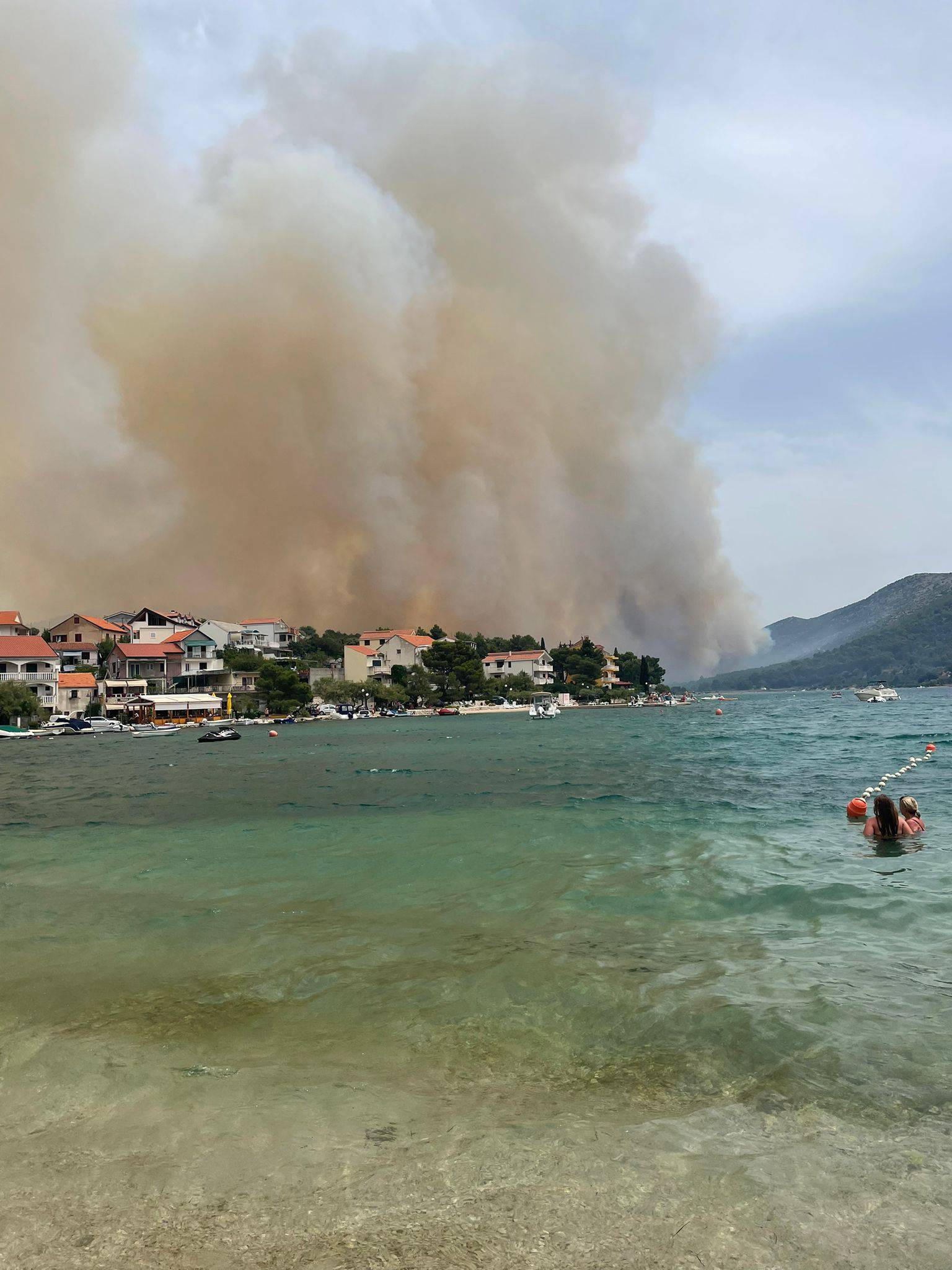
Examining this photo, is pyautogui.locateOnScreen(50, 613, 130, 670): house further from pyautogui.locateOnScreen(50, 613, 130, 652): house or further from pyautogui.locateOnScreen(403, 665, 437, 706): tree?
pyautogui.locateOnScreen(403, 665, 437, 706): tree

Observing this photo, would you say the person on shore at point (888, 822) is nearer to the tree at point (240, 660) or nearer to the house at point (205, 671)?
the tree at point (240, 660)

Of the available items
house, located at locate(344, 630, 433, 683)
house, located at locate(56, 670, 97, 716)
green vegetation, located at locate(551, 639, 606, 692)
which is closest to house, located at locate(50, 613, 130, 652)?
house, located at locate(56, 670, 97, 716)

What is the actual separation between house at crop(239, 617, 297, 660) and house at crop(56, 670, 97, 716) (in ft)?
107

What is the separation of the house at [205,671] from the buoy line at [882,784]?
266 ft

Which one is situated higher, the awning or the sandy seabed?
the awning

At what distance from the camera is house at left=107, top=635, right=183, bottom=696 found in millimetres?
94500

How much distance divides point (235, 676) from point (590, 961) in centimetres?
9963

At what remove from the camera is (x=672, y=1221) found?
3.48 metres

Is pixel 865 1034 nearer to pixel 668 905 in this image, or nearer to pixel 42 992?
pixel 668 905

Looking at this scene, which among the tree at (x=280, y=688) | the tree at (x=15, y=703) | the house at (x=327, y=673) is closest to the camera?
the tree at (x=15, y=703)

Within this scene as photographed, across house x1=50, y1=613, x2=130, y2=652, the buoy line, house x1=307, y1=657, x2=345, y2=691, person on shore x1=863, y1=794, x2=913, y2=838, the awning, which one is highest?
house x1=50, y1=613, x2=130, y2=652

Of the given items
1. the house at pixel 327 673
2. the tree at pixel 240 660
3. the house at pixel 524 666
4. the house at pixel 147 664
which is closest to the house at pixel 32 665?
the house at pixel 147 664

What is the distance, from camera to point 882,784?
22797mm

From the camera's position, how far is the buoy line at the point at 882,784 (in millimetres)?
16828
